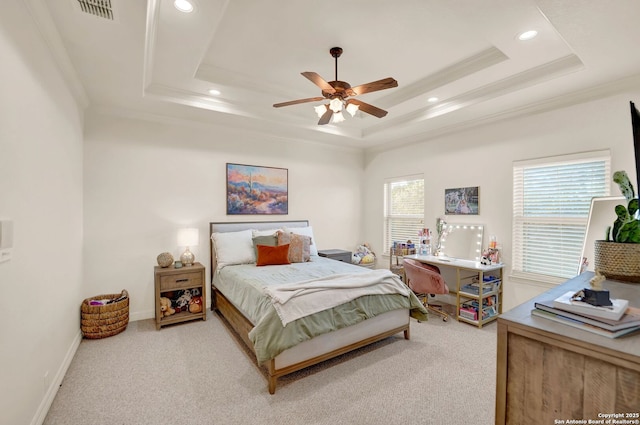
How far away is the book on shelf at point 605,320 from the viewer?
0.95 m

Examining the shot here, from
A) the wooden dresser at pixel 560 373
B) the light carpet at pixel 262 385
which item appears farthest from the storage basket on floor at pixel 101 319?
the wooden dresser at pixel 560 373

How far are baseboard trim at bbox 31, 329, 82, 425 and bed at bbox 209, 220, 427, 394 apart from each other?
1361 mm

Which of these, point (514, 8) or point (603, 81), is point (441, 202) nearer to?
point (603, 81)

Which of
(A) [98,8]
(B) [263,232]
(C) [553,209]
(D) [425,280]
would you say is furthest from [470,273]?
(A) [98,8]

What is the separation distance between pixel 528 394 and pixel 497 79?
3.08m

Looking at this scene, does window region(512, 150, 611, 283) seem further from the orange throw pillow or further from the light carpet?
the orange throw pillow

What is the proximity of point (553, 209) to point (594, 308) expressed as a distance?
2.90 metres

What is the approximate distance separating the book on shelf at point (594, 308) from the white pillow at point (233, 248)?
3328 millimetres

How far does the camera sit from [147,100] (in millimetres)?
3250

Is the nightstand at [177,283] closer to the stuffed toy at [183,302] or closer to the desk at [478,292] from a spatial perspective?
the stuffed toy at [183,302]

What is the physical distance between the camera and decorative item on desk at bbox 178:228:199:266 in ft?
11.9

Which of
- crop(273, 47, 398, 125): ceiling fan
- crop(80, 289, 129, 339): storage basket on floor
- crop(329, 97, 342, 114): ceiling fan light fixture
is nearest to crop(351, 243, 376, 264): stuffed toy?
crop(273, 47, 398, 125): ceiling fan

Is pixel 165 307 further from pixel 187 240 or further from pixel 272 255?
pixel 272 255

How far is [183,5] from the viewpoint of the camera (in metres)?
1.87
